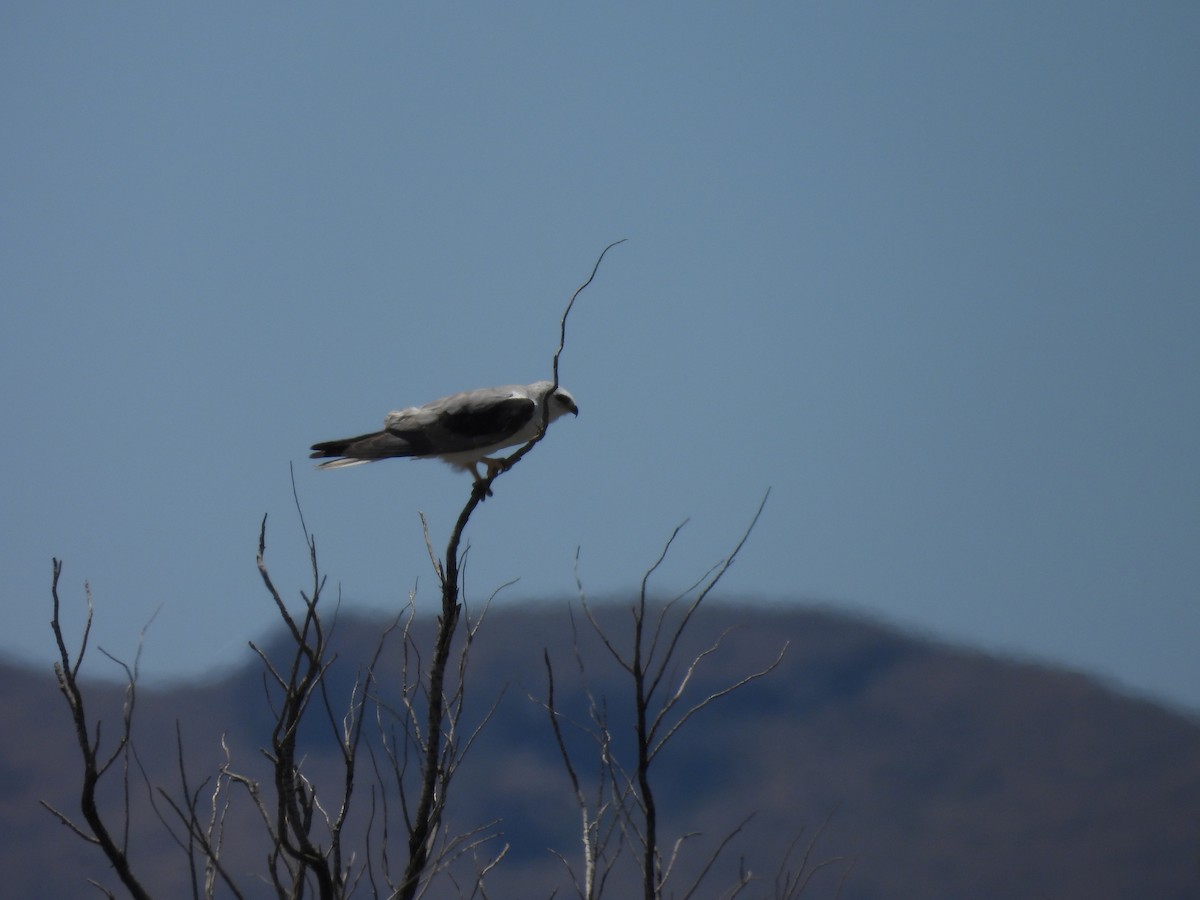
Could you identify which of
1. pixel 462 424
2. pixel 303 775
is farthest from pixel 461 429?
pixel 303 775

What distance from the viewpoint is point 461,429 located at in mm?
5082

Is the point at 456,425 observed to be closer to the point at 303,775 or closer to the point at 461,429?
the point at 461,429

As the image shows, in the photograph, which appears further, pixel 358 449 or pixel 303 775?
pixel 358 449

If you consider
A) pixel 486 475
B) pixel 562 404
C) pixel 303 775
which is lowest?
pixel 303 775

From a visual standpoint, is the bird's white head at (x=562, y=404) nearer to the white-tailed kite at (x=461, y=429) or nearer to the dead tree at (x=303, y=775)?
the white-tailed kite at (x=461, y=429)

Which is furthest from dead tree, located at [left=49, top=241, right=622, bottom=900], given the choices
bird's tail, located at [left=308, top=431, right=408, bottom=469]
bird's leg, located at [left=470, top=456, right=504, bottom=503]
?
bird's tail, located at [left=308, top=431, right=408, bottom=469]

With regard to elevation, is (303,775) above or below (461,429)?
below

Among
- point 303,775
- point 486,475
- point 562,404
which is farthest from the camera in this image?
point 562,404

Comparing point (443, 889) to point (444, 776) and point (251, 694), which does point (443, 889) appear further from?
point (444, 776)

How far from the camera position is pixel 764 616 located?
33.3ft

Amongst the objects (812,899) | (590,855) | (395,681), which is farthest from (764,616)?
(590,855)

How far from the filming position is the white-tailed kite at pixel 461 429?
4969 mm

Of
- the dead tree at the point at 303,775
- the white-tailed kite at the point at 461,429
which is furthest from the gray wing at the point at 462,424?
the dead tree at the point at 303,775

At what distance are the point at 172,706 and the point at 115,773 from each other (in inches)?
33.8
